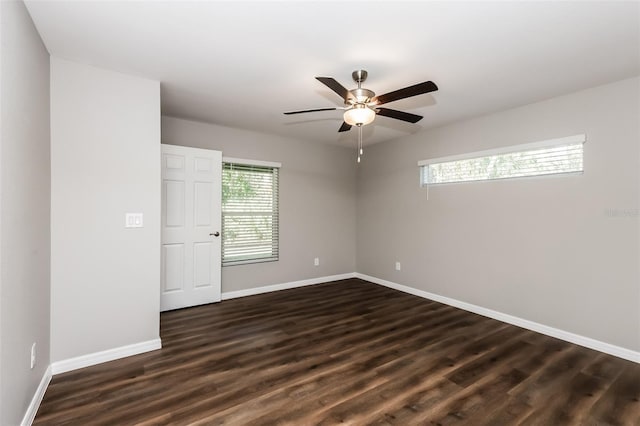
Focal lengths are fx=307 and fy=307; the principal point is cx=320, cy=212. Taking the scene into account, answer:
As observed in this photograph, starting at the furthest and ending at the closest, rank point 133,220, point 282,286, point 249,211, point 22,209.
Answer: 1. point 282,286
2. point 249,211
3. point 133,220
4. point 22,209

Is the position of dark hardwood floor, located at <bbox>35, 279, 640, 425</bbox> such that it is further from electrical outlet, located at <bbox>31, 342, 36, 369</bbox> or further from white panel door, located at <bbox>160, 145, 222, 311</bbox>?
white panel door, located at <bbox>160, 145, 222, 311</bbox>

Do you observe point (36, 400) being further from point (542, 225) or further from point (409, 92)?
point (542, 225)

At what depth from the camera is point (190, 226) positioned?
396cm

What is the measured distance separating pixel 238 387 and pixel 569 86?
390 centimetres

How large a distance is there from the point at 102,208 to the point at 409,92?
265 cm

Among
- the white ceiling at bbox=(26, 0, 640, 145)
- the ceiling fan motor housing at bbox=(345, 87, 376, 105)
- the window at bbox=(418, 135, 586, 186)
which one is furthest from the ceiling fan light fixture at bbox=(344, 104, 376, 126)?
the window at bbox=(418, 135, 586, 186)

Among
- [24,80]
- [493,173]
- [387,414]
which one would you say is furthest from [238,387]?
[493,173]

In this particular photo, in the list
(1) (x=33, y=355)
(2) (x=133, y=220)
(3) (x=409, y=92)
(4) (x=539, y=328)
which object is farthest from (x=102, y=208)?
(4) (x=539, y=328)

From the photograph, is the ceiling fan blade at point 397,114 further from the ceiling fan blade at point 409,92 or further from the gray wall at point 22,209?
the gray wall at point 22,209

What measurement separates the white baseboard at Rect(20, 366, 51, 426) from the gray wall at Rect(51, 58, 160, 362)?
0.17 m

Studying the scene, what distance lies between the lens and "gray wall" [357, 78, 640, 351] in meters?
2.75

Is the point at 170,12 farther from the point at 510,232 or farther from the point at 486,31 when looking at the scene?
the point at 510,232

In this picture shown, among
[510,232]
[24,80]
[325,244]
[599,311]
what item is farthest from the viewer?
[325,244]

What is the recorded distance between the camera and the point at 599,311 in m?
2.88
